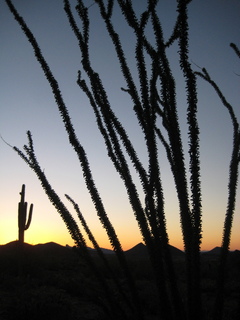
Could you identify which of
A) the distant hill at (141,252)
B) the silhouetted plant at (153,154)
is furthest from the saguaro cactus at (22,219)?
the distant hill at (141,252)

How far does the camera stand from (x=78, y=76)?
222 centimetres

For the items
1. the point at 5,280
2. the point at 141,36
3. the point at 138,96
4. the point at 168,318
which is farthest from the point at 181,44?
the point at 5,280

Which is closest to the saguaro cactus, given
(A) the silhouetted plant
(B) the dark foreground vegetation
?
(B) the dark foreground vegetation

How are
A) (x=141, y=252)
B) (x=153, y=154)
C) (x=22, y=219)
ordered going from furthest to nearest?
(x=141, y=252) → (x=22, y=219) → (x=153, y=154)

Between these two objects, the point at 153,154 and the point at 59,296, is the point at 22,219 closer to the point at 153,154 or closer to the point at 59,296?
the point at 59,296

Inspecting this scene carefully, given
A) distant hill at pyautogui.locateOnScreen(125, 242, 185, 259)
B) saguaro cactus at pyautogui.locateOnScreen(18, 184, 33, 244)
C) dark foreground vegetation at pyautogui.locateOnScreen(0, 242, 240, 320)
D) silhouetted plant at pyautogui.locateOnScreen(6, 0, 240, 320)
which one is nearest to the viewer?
silhouetted plant at pyautogui.locateOnScreen(6, 0, 240, 320)

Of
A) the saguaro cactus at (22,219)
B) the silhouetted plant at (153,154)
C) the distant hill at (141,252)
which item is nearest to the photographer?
the silhouetted plant at (153,154)

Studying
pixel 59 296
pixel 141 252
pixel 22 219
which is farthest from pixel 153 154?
pixel 141 252

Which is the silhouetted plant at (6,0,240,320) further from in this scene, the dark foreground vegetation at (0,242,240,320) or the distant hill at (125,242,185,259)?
the distant hill at (125,242,185,259)

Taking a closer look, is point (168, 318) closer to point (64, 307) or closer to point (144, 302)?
point (64, 307)

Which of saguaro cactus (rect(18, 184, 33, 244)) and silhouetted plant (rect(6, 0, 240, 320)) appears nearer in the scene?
silhouetted plant (rect(6, 0, 240, 320))

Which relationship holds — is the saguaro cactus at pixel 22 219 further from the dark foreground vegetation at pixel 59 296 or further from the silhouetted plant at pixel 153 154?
the silhouetted plant at pixel 153 154

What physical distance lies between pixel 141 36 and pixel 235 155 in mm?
1141

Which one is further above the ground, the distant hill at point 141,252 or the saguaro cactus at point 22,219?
the saguaro cactus at point 22,219
